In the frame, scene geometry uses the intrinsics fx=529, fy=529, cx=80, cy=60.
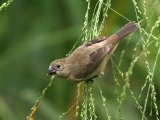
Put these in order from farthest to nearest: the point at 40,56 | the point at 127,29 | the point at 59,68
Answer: the point at 40,56, the point at 59,68, the point at 127,29

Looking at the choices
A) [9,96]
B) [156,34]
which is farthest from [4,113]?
[156,34]

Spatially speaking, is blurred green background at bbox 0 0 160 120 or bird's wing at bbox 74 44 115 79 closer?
bird's wing at bbox 74 44 115 79

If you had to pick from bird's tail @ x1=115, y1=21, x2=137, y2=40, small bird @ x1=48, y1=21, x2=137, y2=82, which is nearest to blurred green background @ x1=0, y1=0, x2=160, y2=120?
small bird @ x1=48, y1=21, x2=137, y2=82

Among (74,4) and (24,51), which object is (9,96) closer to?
(24,51)

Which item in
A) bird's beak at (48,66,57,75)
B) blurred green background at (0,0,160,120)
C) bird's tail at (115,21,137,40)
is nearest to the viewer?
bird's tail at (115,21,137,40)

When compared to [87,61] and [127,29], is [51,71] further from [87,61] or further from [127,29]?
[127,29]

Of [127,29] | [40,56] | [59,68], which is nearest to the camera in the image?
[127,29]

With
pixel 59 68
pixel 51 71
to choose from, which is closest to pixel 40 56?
pixel 59 68

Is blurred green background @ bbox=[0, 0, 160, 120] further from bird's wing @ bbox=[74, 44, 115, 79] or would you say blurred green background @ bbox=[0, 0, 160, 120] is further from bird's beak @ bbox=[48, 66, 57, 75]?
bird's beak @ bbox=[48, 66, 57, 75]
